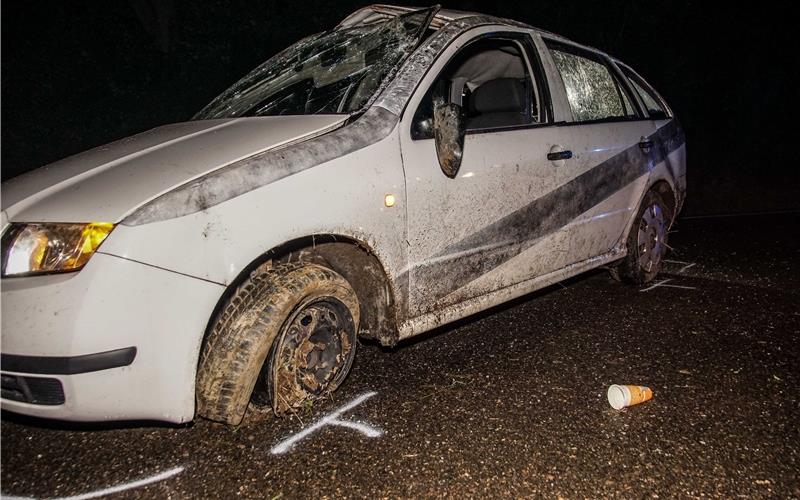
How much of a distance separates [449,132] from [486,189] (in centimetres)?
45

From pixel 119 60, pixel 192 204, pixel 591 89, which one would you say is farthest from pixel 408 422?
pixel 119 60

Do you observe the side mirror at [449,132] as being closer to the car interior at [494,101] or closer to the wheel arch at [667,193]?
the car interior at [494,101]

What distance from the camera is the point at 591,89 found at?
3635 millimetres

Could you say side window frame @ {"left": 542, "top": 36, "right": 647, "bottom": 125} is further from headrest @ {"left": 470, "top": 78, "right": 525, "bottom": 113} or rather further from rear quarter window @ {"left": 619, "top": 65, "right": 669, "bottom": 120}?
headrest @ {"left": 470, "top": 78, "right": 525, "bottom": 113}

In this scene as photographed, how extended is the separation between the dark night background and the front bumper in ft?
26.3

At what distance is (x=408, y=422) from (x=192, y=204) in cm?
126

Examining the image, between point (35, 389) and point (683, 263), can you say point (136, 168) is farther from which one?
point (683, 263)

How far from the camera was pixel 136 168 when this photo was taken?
6.84ft

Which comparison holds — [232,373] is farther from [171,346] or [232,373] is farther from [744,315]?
[744,315]

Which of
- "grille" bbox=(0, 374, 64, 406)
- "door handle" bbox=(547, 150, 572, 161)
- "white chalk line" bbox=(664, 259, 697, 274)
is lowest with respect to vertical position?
"white chalk line" bbox=(664, 259, 697, 274)

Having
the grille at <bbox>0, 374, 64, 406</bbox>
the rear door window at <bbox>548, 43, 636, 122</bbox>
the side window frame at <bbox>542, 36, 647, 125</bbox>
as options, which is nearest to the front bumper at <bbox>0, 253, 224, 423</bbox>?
the grille at <bbox>0, 374, 64, 406</bbox>

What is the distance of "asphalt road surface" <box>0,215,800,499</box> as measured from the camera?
6.41 ft

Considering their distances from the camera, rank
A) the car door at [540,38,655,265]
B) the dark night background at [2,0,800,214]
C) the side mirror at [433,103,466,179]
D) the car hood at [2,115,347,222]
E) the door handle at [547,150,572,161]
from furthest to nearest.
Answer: the dark night background at [2,0,800,214] < the car door at [540,38,655,265] < the door handle at [547,150,572,161] < the side mirror at [433,103,466,179] < the car hood at [2,115,347,222]

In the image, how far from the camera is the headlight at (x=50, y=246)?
1.76 metres
